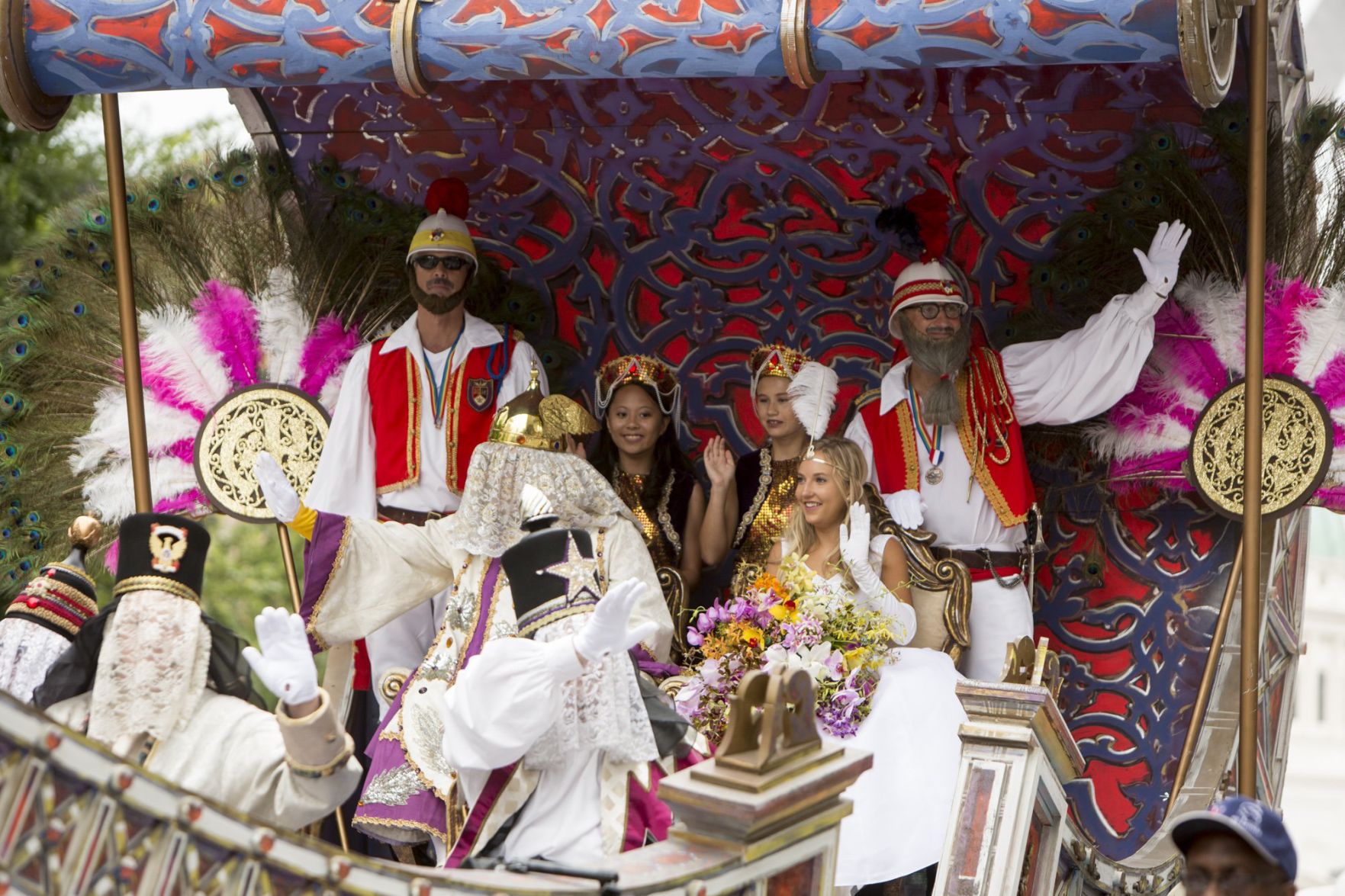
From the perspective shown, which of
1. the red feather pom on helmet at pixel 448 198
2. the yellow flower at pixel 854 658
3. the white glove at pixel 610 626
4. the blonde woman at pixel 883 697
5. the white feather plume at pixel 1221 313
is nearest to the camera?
the white glove at pixel 610 626

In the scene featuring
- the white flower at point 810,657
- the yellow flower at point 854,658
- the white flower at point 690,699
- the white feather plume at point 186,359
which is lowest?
the white flower at point 690,699

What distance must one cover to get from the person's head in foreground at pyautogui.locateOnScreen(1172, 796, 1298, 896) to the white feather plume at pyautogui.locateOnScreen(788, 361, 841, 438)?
12.4ft

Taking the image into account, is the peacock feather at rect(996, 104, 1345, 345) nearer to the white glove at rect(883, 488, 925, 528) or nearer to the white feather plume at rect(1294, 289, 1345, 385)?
the white feather plume at rect(1294, 289, 1345, 385)

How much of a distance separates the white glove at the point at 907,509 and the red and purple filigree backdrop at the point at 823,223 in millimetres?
894

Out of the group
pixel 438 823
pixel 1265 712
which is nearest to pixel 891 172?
pixel 1265 712

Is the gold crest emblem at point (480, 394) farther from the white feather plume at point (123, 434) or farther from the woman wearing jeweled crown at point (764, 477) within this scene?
the white feather plume at point (123, 434)

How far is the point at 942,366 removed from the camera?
7.82m

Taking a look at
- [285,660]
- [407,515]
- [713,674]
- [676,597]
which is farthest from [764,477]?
[285,660]

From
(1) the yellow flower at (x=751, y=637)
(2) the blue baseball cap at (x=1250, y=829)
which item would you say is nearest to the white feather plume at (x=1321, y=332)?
(1) the yellow flower at (x=751, y=637)

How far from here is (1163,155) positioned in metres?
7.73

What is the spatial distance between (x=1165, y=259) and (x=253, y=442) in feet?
12.5

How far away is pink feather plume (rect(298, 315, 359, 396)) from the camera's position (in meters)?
8.51

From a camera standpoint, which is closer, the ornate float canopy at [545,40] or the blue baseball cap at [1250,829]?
the blue baseball cap at [1250,829]

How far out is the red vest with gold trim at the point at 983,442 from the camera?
7.81 metres
